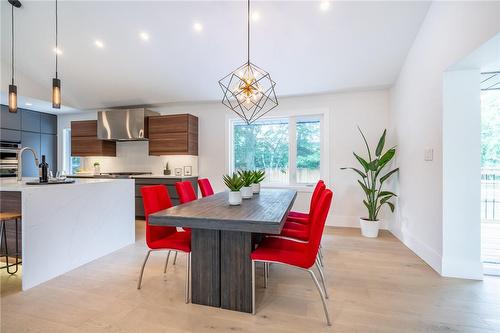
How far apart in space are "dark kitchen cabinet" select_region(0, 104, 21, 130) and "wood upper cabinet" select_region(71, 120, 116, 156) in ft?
3.49

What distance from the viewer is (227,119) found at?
16.6ft

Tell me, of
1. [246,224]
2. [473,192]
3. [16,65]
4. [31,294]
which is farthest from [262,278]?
[16,65]

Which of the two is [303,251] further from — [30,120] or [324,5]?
[30,120]

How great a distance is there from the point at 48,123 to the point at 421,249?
8.07 meters

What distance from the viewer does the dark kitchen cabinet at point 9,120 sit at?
5148 millimetres

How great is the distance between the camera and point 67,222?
2.60 meters

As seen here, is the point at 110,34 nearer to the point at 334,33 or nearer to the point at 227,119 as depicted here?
the point at 227,119

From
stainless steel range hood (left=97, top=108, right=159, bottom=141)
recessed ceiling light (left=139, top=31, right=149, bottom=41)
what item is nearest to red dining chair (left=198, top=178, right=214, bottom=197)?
recessed ceiling light (left=139, top=31, right=149, bottom=41)

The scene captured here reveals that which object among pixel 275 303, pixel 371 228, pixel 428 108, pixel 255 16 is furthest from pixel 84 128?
pixel 428 108

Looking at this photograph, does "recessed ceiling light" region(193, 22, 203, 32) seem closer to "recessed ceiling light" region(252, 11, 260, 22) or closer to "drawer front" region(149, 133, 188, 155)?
Result: "recessed ceiling light" region(252, 11, 260, 22)

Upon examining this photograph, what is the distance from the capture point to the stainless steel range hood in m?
5.02

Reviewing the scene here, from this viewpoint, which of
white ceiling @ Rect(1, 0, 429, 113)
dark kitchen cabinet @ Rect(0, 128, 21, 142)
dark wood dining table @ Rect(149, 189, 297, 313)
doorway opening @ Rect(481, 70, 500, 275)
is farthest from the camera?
dark kitchen cabinet @ Rect(0, 128, 21, 142)

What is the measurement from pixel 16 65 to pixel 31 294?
4.71 metres

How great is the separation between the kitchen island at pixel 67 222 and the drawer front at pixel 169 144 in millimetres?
1585
